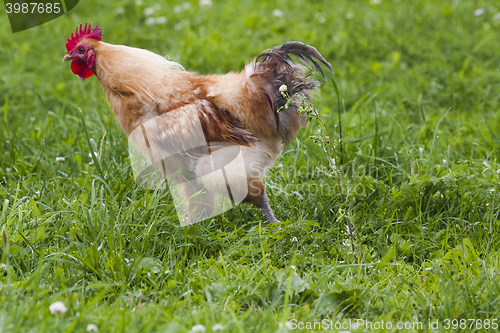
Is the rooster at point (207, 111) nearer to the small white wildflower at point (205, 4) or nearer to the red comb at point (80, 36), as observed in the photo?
the red comb at point (80, 36)

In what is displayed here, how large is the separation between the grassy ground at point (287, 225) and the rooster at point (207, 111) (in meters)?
0.31

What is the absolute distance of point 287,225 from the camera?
10.1ft

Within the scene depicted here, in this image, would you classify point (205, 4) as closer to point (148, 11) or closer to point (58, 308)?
point (148, 11)

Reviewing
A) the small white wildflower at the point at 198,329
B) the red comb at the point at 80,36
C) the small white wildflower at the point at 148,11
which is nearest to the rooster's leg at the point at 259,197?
the small white wildflower at the point at 198,329

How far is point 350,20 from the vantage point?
7141 mm

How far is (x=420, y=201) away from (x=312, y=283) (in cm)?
124

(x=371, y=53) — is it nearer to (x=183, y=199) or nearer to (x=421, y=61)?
(x=421, y=61)

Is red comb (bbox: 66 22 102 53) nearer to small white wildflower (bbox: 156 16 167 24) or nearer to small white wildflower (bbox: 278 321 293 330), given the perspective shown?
small white wildflower (bbox: 278 321 293 330)

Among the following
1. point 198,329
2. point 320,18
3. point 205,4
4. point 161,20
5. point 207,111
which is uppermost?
point 205,4

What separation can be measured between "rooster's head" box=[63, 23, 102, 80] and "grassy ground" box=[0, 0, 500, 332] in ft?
1.76

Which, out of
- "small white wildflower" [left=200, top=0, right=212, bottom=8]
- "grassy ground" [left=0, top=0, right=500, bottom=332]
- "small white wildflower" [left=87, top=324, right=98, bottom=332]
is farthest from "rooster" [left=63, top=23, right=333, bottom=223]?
"small white wildflower" [left=200, top=0, right=212, bottom=8]

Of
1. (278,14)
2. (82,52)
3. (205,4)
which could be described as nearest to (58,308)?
(82,52)

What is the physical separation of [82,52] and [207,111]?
1067 mm

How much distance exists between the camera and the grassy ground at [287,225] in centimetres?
237
